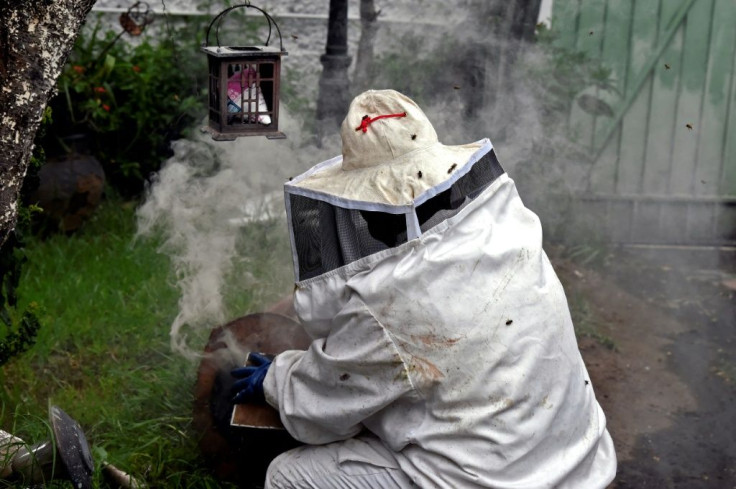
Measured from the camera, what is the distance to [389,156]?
3.17 m

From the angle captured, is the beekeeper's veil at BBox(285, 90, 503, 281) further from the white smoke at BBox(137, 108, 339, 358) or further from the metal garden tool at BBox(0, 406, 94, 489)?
the white smoke at BBox(137, 108, 339, 358)

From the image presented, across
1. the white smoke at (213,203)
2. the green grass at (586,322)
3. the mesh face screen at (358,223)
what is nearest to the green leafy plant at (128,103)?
the white smoke at (213,203)

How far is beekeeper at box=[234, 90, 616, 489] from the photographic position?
3.08m

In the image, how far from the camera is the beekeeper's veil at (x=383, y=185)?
3.10m

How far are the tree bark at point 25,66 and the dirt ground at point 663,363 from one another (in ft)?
10.3

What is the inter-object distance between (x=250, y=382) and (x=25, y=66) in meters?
1.45

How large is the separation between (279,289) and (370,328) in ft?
7.12

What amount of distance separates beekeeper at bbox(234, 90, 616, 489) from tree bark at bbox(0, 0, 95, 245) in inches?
34.5

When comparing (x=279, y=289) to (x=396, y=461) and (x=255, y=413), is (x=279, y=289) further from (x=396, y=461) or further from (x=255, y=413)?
(x=396, y=461)

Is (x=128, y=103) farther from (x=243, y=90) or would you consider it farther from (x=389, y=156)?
(x=389, y=156)

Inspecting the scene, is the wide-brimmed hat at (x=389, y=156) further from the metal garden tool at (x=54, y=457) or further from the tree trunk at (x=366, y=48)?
the tree trunk at (x=366, y=48)

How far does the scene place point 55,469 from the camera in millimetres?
3516

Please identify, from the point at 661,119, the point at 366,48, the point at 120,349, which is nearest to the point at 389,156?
the point at 120,349

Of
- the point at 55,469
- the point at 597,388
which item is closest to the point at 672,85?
the point at 597,388
